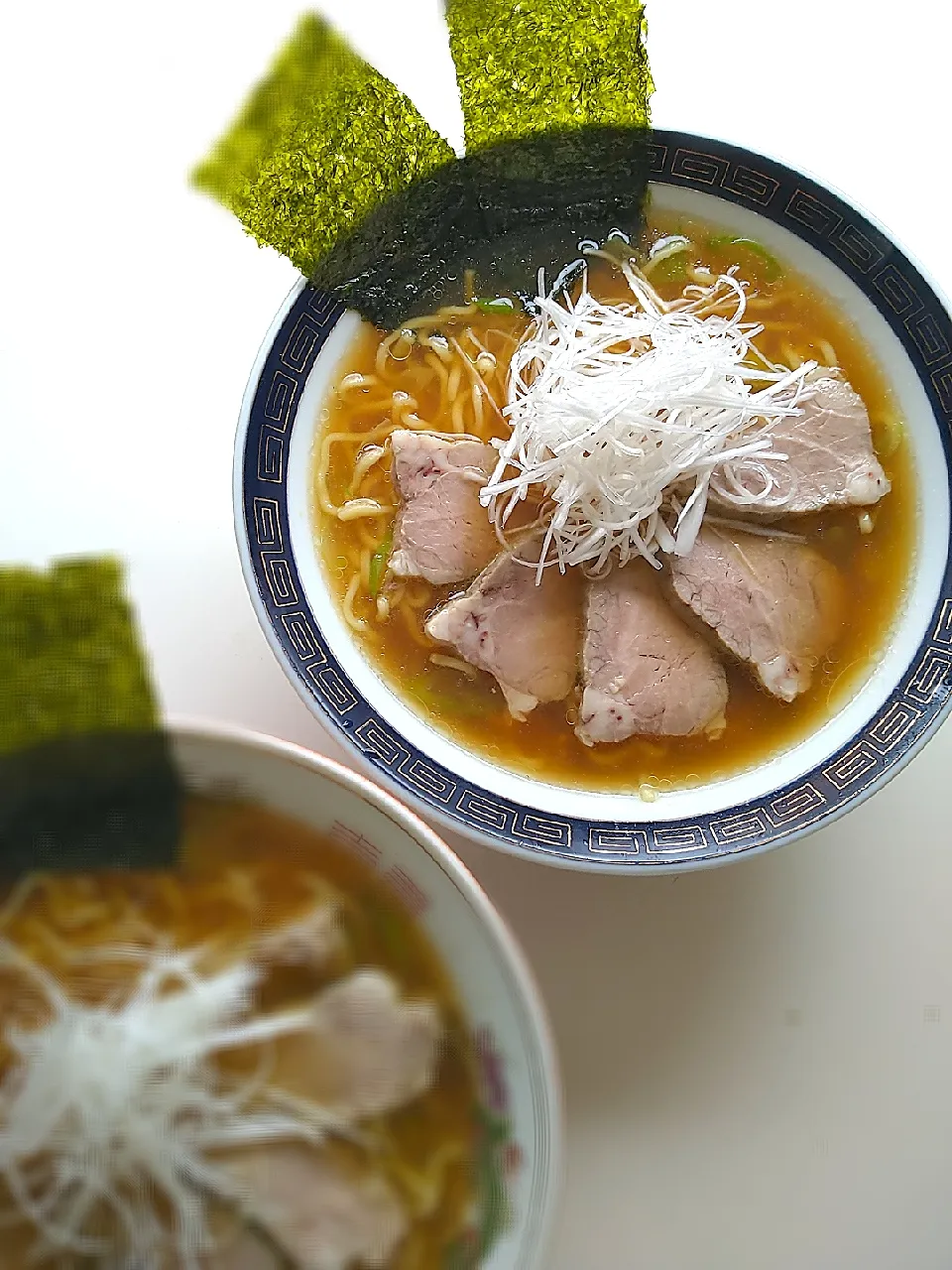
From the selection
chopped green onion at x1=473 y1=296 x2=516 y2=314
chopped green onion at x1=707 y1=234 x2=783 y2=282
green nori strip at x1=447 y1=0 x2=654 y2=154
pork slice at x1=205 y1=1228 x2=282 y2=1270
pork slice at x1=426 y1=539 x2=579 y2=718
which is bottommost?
pork slice at x1=205 y1=1228 x2=282 y2=1270

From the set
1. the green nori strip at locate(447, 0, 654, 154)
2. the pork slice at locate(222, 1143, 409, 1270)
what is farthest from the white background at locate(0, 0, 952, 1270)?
the pork slice at locate(222, 1143, 409, 1270)

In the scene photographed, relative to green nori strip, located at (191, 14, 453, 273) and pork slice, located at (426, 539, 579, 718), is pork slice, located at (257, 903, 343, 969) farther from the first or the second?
green nori strip, located at (191, 14, 453, 273)

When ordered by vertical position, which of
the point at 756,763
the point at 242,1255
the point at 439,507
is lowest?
the point at 242,1255

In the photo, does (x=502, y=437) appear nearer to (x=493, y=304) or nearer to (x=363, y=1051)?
(x=493, y=304)

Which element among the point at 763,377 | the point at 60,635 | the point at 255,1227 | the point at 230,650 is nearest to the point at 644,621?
the point at 763,377

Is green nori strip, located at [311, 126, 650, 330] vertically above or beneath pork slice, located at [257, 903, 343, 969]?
above

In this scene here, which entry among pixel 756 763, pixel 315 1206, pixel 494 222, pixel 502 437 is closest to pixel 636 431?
pixel 502 437
